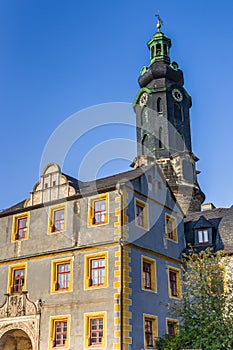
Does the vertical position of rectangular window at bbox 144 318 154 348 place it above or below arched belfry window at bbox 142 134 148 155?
below

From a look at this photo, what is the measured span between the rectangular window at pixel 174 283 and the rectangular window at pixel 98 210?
17.0 feet

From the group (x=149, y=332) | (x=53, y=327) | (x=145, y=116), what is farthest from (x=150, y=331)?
(x=145, y=116)

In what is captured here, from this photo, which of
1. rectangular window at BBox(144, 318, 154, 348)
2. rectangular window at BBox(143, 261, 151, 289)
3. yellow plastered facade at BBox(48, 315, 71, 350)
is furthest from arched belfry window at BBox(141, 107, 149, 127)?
yellow plastered facade at BBox(48, 315, 71, 350)

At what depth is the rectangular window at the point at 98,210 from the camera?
26705 mm

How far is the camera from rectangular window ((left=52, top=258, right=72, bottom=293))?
26.4 metres

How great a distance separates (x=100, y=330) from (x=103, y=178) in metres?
10.1

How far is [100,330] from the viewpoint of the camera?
79.5 feet

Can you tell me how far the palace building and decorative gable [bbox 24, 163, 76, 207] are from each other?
6 cm

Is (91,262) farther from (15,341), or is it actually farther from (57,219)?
(15,341)

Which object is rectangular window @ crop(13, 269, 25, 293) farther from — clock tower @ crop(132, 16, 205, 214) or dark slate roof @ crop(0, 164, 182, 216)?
clock tower @ crop(132, 16, 205, 214)

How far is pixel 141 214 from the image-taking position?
27719 millimetres

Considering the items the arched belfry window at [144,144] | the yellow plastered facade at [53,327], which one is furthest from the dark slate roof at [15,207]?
the arched belfry window at [144,144]

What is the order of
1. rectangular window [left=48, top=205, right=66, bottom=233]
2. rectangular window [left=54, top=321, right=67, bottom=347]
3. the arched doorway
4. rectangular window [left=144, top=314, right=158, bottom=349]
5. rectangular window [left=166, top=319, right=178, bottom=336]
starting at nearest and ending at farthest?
rectangular window [left=144, top=314, right=158, bottom=349] < rectangular window [left=54, top=321, right=67, bottom=347] < rectangular window [left=166, top=319, right=178, bottom=336] < the arched doorway < rectangular window [left=48, top=205, right=66, bottom=233]

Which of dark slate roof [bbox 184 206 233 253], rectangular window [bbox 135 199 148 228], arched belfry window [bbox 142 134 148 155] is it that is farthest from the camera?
arched belfry window [bbox 142 134 148 155]
